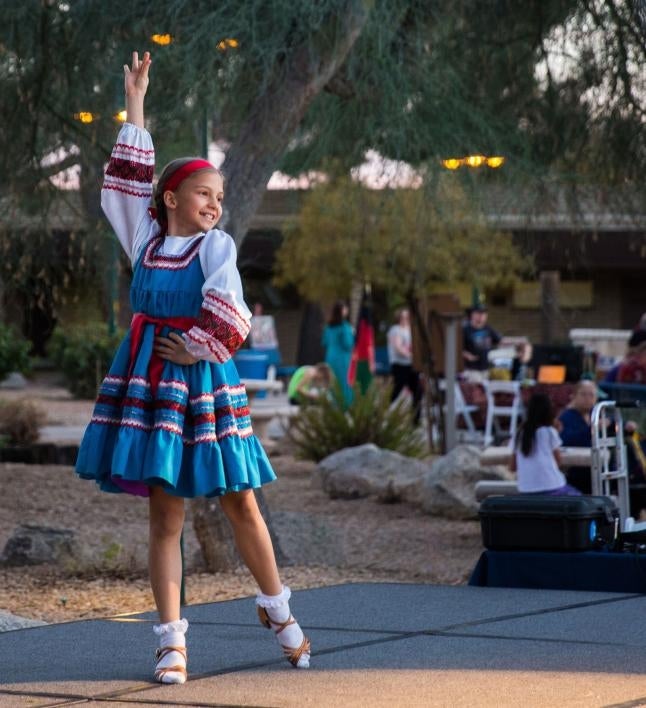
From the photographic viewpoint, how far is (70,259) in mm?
10211

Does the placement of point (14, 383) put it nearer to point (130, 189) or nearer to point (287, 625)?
point (130, 189)

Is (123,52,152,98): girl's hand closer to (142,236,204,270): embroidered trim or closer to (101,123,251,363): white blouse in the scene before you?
(101,123,251,363): white blouse

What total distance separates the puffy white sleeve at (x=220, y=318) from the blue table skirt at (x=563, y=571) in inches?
110

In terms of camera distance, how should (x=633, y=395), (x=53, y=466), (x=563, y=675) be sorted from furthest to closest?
(x=53, y=466)
(x=633, y=395)
(x=563, y=675)

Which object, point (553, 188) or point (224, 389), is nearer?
point (224, 389)

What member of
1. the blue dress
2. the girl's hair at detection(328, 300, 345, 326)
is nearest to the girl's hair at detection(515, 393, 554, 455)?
the blue dress

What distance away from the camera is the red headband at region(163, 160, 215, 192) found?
16.2 feet

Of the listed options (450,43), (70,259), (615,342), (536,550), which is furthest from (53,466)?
(615,342)

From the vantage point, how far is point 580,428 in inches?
437

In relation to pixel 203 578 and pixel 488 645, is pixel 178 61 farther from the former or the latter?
pixel 488 645

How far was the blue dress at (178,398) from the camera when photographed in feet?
15.3

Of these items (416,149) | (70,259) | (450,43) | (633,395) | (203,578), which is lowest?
(203,578)

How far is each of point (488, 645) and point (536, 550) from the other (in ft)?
5.82

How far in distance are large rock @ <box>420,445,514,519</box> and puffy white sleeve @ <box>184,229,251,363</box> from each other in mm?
7610
